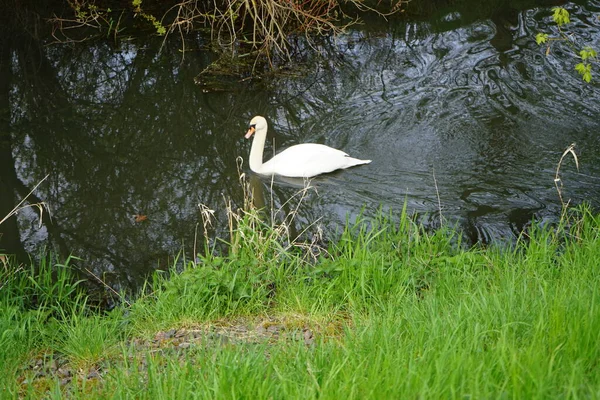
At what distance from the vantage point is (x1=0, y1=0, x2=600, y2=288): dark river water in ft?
22.7

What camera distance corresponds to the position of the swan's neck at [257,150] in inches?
317

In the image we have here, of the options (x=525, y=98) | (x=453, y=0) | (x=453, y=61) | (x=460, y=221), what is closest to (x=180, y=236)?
(x=460, y=221)

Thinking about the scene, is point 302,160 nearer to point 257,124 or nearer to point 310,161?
point 310,161

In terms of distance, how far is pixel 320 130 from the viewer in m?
8.75

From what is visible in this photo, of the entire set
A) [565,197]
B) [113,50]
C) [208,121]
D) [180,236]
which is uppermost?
[113,50]

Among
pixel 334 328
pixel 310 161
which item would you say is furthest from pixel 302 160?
pixel 334 328

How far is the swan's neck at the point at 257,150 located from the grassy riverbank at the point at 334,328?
1884mm

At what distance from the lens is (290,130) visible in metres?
8.94

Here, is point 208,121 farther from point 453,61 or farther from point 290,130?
point 453,61

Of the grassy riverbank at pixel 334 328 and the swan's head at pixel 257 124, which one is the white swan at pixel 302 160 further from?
the grassy riverbank at pixel 334 328

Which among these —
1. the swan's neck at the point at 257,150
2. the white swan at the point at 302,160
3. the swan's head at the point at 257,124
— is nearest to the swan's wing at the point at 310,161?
the white swan at the point at 302,160

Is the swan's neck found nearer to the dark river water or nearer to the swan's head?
the swan's head

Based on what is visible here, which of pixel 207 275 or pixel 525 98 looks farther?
pixel 525 98

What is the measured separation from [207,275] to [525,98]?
17.0ft
